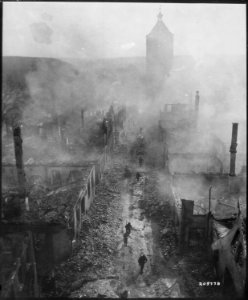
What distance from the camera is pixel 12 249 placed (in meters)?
9.34

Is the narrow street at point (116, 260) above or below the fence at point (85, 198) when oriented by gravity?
below

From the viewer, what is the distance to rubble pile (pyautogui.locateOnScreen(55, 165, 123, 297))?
365 inches

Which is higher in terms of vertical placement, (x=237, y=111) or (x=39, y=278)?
(x=237, y=111)

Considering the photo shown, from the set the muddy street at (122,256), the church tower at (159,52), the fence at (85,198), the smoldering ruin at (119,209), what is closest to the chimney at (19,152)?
the smoldering ruin at (119,209)

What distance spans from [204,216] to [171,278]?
9.01 feet

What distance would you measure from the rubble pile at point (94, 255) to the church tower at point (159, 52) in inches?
1295

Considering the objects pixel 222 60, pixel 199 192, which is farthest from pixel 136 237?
pixel 222 60

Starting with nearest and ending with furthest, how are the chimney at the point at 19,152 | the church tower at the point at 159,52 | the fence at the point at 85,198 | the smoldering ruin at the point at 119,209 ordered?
the smoldering ruin at the point at 119,209, the fence at the point at 85,198, the chimney at the point at 19,152, the church tower at the point at 159,52

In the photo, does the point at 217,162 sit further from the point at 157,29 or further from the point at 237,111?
the point at 157,29

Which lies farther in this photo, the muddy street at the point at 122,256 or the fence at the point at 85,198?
the fence at the point at 85,198

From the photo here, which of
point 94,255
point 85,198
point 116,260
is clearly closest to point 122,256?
point 116,260

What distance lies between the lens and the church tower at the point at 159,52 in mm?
43188

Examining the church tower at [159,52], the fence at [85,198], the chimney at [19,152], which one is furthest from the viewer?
the church tower at [159,52]

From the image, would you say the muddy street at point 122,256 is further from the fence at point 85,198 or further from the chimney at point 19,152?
the chimney at point 19,152
